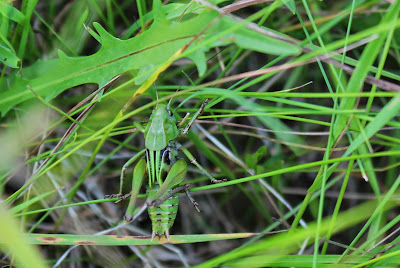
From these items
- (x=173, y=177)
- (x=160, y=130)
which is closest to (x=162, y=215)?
(x=173, y=177)

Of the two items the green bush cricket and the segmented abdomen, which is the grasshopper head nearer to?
the green bush cricket

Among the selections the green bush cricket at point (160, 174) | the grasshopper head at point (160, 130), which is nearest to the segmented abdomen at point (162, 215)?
the green bush cricket at point (160, 174)

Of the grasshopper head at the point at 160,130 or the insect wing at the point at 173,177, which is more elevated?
the grasshopper head at the point at 160,130

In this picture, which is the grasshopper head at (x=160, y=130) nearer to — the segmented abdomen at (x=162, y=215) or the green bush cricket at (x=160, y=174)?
the green bush cricket at (x=160, y=174)

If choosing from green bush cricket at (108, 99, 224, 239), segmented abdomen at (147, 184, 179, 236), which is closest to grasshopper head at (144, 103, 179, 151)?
green bush cricket at (108, 99, 224, 239)

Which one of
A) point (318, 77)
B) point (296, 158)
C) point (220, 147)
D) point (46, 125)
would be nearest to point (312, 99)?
point (318, 77)

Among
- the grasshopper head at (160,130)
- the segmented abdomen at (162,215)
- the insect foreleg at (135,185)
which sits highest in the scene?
the grasshopper head at (160,130)

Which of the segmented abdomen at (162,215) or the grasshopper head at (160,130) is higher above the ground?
the grasshopper head at (160,130)
